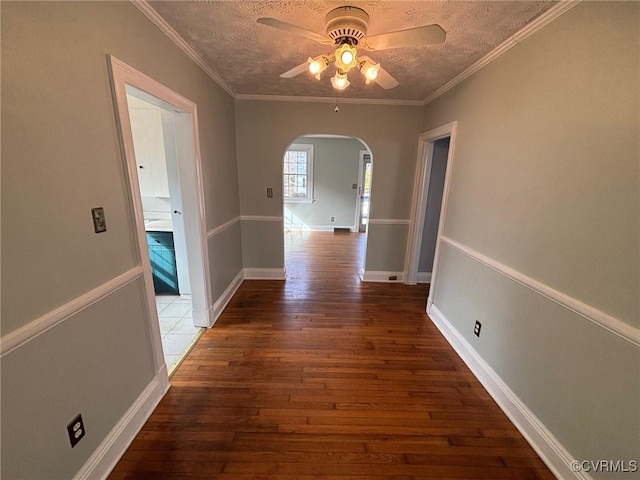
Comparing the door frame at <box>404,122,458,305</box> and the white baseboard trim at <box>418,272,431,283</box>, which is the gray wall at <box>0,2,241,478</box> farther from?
the white baseboard trim at <box>418,272,431,283</box>

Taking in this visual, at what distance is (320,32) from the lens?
1.69m

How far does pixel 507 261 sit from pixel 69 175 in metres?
2.49

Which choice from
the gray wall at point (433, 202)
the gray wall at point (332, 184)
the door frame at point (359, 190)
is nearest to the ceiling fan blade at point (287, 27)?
the gray wall at point (433, 202)

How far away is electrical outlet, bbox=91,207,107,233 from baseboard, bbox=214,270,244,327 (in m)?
1.55

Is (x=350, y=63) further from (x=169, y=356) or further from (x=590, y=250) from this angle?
(x=169, y=356)

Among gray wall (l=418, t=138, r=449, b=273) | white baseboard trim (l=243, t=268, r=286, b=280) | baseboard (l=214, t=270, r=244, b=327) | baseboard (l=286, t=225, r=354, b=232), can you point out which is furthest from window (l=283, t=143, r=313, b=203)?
gray wall (l=418, t=138, r=449, b=273)

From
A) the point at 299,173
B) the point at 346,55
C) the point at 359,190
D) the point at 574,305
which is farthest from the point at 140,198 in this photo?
the point at 359,190

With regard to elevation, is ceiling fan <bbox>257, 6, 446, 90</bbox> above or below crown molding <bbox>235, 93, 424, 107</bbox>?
below

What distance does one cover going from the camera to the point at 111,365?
1.34 metres

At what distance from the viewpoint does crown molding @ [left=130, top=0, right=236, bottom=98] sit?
1426mm

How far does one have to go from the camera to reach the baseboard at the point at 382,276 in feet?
12.6

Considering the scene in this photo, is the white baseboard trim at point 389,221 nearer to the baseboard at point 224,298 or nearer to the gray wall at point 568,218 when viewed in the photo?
the gray wall at point 568,218

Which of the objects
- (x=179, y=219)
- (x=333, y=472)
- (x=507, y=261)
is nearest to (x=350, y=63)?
(x=507, y=261)

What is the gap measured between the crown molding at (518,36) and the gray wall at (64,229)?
2.27 m
